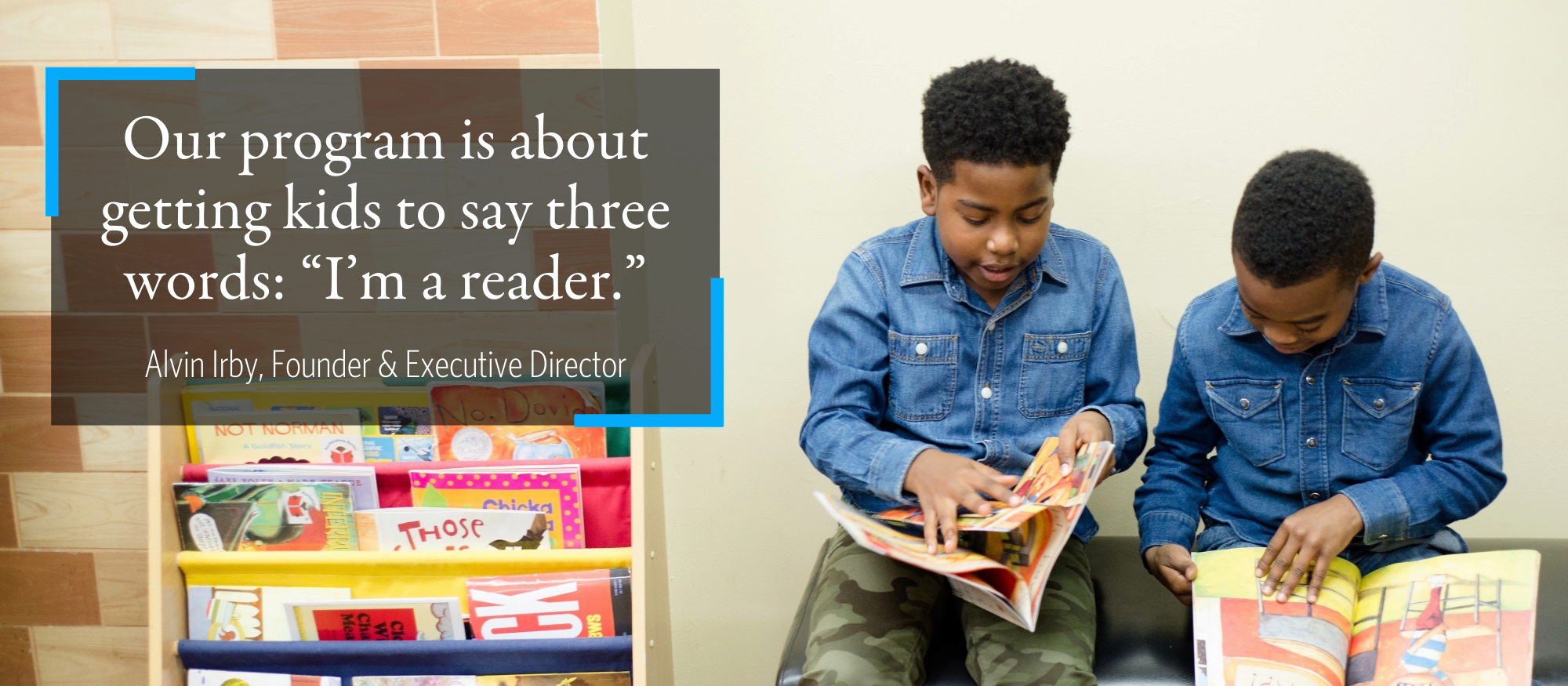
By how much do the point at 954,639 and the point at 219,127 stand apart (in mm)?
1295

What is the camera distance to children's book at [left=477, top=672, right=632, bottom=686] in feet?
4.77

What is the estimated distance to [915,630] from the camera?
128 centimetres

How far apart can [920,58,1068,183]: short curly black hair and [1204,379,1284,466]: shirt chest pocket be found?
38 cm

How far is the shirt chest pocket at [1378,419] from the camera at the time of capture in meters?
1.32

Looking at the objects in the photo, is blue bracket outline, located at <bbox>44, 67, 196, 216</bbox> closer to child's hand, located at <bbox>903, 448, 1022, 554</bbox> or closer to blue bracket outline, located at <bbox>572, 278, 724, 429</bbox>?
blue bracket outline, located at <bbox>572, 278, 724, 429</bbox>

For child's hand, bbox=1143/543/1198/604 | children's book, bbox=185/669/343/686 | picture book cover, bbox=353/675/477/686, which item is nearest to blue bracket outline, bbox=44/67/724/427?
picture book cover, bbox=353/675/477/686

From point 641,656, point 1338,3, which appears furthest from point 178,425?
point 1338,3

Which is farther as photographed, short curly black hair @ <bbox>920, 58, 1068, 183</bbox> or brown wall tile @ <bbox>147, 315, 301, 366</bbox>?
brown wall tile @ <bbox>147, 315, 301, 366</bbox>

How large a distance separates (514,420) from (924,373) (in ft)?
1.90

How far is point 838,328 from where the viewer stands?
142 centimetres

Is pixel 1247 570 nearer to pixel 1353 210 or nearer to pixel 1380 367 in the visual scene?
pixel 1380 367

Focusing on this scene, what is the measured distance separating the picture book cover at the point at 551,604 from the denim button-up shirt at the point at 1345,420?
2.37ft

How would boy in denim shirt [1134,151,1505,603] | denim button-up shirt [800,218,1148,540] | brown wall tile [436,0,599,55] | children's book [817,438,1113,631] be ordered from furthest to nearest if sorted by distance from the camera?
brown wall tile [436,0,599,55]
denim button-up shirt [800,218,1148,540]
boy in denim shirt [1134,151,1505,603]
children's book [817,438,1113,631]

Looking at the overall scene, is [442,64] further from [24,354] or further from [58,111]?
[24,354]
